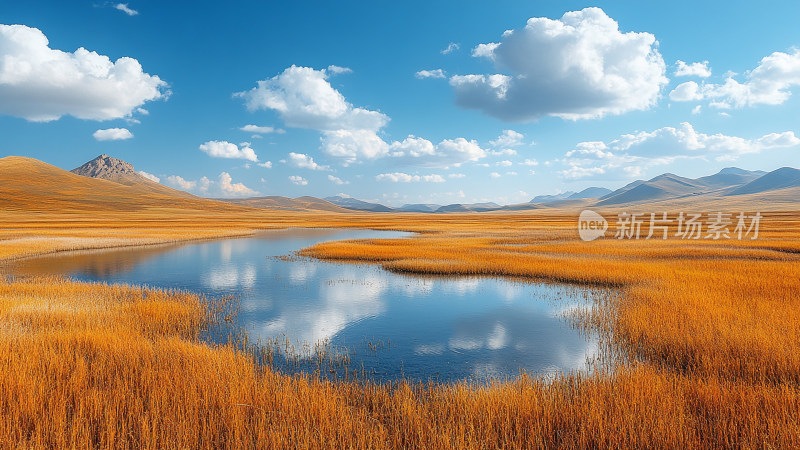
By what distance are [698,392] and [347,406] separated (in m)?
6.87

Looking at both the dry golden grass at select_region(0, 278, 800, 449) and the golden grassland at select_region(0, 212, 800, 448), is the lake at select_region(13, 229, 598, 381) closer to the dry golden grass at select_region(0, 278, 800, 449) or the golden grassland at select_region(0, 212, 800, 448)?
the golden grassland at select_region(0, 212, 800, 448)

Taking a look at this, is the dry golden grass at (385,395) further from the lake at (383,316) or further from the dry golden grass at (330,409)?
the lake at (383,316)

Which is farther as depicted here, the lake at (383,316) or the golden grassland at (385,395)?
the lake at (383,316)

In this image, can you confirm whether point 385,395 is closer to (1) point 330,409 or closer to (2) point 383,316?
(1) point 330,409

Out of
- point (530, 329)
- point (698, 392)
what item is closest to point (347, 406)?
point (698, 392)

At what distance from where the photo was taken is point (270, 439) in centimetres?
605

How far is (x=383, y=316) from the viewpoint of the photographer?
16.4 meters

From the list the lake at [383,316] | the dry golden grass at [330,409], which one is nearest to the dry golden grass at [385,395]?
the dry golden grass at [330,409]

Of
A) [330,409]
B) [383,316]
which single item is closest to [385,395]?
[330,409]

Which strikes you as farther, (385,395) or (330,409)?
(385,395)

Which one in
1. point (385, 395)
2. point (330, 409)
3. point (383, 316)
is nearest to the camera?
point (330, 409)

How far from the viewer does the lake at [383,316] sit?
11227 mm

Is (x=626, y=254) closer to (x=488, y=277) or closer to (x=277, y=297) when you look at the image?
(x=488, y=277)

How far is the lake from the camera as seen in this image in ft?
36.8
